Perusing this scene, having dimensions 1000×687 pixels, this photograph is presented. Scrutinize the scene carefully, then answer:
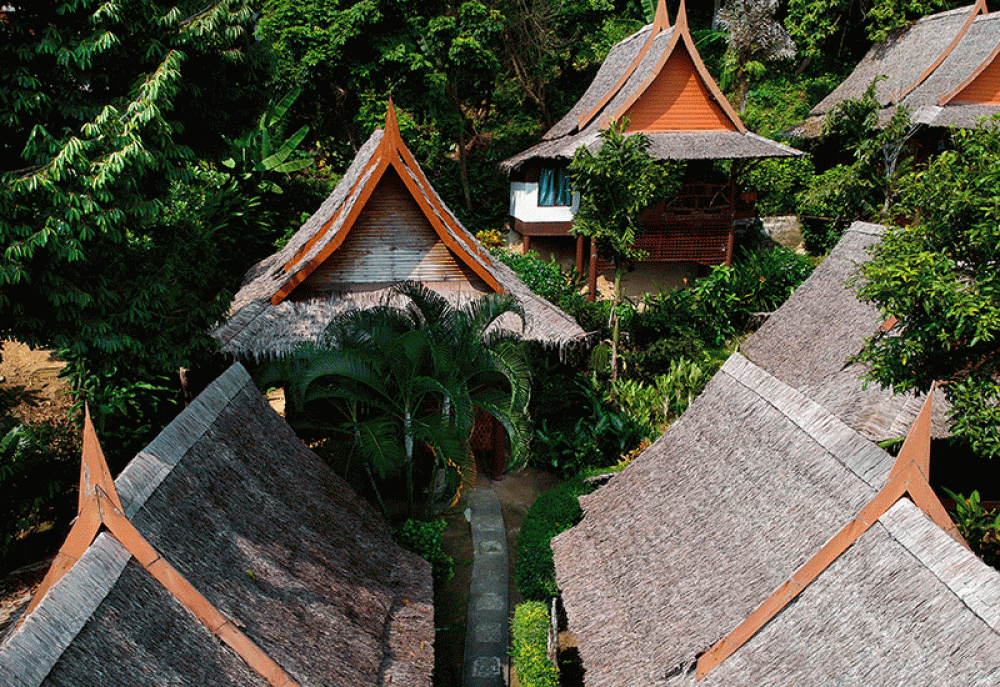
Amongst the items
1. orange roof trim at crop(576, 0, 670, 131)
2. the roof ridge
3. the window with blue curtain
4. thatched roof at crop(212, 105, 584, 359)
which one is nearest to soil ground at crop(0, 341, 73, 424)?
thatched roof at crop(212, 105, 584, 359)

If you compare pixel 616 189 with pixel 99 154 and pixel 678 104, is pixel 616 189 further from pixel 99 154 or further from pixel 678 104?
pixel 99 154

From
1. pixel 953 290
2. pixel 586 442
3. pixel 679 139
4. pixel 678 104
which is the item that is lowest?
pixel 586 442

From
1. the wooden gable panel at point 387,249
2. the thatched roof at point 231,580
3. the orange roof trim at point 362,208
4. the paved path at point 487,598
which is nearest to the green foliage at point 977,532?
the paved path at point 487,598

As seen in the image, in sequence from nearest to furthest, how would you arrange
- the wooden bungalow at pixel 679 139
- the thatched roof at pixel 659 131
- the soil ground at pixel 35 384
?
the soil ground at pixel 35 384, the thatched roof at pixel 659 131, the wooden bungalow at pixel 679 139

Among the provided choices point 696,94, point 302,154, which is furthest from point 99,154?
point 696,94

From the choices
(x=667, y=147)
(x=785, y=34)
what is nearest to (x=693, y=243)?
(x=667, y=147)

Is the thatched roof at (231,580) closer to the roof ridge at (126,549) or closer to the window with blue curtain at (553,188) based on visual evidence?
the roof ridge at (126,549)
